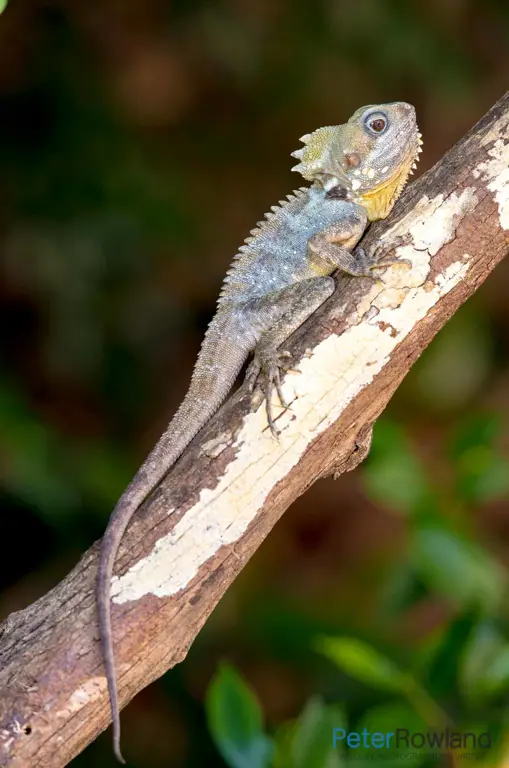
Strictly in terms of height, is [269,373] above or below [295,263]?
below

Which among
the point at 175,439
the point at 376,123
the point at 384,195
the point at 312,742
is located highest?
the point at 376,123

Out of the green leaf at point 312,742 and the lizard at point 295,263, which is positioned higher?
the lizard at point 295,263

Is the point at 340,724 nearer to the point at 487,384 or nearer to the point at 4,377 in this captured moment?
the point at 4,377

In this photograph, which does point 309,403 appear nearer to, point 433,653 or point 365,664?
point 365,664

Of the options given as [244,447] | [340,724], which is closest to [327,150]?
[244,447]

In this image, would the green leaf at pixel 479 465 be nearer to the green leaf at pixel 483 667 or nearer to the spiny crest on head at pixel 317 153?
the green leaf at pixel 483 667

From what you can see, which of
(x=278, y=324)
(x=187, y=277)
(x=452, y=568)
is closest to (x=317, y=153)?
(x=278, y=324)

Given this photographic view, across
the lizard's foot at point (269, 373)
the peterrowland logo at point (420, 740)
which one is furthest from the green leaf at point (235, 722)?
the lizard's foot at point (269, 373)
